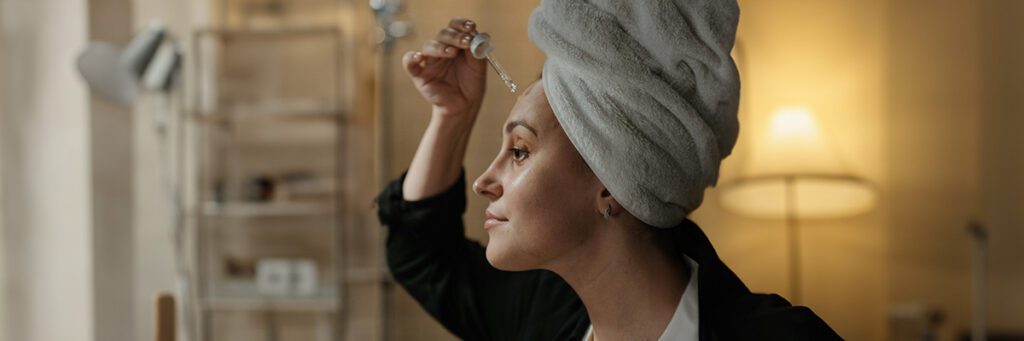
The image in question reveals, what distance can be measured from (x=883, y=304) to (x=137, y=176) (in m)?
2.94

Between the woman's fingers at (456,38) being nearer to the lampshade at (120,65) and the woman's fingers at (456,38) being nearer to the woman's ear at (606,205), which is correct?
the woman's ear at (606,205)

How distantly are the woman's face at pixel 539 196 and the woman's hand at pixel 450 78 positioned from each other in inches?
5.0

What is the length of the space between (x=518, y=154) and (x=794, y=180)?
→ 11.4 feet

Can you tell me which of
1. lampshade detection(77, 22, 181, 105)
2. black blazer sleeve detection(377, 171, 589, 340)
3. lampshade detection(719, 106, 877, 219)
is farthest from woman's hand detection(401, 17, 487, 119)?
lampshade detection(719, 106, 877, 219)

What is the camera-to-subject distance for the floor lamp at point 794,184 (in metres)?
4.29

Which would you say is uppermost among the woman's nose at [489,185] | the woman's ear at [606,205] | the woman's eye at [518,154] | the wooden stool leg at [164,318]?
the woman's eye at [518,154]

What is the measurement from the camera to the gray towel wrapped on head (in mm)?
963

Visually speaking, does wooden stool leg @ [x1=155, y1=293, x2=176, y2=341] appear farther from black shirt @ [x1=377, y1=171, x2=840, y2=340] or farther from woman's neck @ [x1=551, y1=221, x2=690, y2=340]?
woman's neck @ [x1=551, y1=221, x2=690, y2=340]

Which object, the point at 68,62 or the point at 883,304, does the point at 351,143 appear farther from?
the point at 883,304

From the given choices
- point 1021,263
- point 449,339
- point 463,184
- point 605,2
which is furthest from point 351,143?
point 605,2

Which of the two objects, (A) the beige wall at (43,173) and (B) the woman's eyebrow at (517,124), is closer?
(B) the woman's eyebrow at (517,124)

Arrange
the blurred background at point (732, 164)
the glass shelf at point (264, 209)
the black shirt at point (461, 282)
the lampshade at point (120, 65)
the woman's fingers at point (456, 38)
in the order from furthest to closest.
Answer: the glass shelf at point (264, 209) → the blurred background at point (732, 164) → the lampshade at point (120, 65) → the black shirt at point (461, 282) → the woman's fingers at point (456, 38)

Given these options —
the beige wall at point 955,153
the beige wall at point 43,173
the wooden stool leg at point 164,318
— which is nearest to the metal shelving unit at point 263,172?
the beige wall at point 43,173

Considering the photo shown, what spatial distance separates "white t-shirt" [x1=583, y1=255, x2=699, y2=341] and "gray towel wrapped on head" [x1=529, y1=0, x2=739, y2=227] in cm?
11
